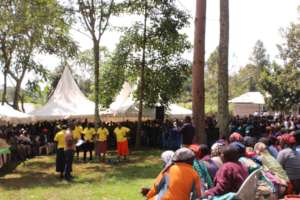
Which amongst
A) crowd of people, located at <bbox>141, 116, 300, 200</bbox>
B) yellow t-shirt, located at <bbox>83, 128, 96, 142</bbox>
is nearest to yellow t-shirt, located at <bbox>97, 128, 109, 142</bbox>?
yellow t-shirt, located at <bbox>83, 128, 96, 142</bbox>

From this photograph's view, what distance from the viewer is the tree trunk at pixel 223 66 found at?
619 inches

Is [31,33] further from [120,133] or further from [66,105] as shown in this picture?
[120,133]

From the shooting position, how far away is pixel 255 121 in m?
23.4

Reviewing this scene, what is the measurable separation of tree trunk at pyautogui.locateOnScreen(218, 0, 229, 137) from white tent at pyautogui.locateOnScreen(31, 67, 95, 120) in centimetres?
1027

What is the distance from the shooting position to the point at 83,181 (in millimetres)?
14367

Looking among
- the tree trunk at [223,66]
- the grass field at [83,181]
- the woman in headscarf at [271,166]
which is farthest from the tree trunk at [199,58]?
the woman in headscarf at [271,166]

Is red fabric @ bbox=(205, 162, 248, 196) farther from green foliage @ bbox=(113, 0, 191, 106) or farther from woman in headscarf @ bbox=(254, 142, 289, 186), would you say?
green foliage @ bbox=(113, 0, 191, 106)

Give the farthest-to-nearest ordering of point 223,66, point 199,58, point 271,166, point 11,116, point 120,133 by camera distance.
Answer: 1. point 11,116
2. point 120,133
3. point 223,66
4. point 199,58
5. point 271,166

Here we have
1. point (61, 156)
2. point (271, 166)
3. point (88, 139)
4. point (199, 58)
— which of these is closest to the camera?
point (271, 166)

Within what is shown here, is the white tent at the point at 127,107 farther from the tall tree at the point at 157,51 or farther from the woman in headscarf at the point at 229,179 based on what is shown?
the woman in headscarf at the point at 229,179

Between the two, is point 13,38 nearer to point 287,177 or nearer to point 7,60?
point 7,60

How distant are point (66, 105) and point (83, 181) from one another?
472 inches

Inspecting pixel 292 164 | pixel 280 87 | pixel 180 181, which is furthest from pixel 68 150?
pixel 280 87

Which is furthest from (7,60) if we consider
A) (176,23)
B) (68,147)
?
(68,147)
